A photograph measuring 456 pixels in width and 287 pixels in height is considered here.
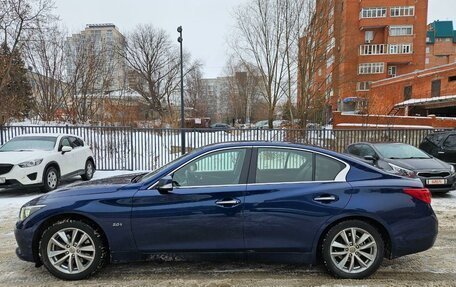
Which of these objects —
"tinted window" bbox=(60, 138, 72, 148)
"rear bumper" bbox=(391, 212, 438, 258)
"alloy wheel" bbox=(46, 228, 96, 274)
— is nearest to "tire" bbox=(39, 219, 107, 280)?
"alloy wheel" bbox=(46, 228, 96, 274)

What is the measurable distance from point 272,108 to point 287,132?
17049 millimetres

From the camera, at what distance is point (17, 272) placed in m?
3.88

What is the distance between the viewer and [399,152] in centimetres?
898

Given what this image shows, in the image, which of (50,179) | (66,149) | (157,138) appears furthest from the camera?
(157,138)

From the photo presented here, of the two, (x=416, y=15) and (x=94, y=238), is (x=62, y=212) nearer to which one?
(x=94, y=238)

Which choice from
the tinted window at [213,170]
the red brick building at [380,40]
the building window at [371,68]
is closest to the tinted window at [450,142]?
the tinted window at [213,170]

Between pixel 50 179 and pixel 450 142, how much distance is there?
12200 millimetres

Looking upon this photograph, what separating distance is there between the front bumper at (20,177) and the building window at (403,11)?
56872 millimetres

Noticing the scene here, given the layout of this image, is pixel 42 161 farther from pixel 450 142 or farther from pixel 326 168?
pixel 450 142

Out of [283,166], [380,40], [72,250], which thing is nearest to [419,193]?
[283,166]

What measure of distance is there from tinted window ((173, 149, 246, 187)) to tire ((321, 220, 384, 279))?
1.26m

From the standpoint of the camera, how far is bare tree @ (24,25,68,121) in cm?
2812

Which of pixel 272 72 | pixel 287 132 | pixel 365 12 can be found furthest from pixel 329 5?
pixel 365 12

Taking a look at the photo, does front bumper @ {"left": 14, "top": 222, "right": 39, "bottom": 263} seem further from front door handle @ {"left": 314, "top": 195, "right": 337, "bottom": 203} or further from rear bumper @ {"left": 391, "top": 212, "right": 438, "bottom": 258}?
rear bumper @ {"left": 391, "top": 212, "right": 438, "bottom": 258}
